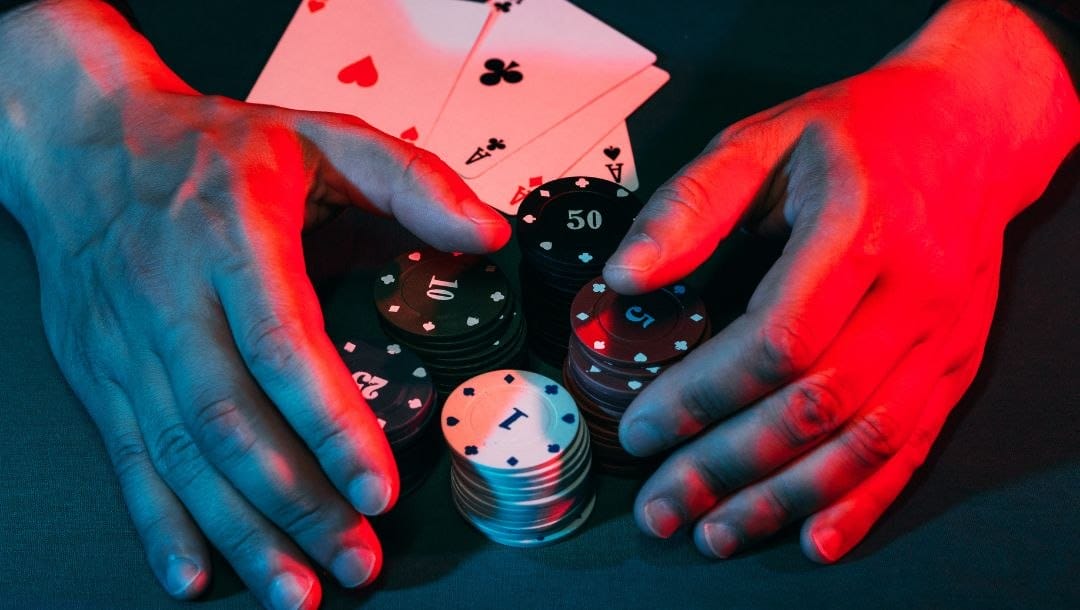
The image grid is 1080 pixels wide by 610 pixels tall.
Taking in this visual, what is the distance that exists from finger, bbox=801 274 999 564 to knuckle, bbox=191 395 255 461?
94cm

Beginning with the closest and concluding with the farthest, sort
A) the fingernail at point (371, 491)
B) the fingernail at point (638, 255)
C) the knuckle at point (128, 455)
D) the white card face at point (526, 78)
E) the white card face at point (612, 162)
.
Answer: the fingernail at point (371, 491), the fingernail at point (638, 255), the knuckle at point (128, 455), the white card face at point (612, 162), the white card face at point (526, 78)

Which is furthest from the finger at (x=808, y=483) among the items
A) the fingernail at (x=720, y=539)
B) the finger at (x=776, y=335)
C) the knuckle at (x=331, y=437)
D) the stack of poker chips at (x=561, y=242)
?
the knuckle at (x=331, y=437)

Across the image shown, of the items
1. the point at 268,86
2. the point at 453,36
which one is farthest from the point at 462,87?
the point at 268,86

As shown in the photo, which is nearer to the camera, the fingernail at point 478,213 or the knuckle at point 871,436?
the knuckle at point 871,436

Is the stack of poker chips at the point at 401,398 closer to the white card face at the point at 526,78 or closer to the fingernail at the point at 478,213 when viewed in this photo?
the fingernail at the point at 478,213

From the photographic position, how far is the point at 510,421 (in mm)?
1798

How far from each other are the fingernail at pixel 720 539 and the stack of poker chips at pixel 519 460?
217 mm

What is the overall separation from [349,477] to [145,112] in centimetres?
98

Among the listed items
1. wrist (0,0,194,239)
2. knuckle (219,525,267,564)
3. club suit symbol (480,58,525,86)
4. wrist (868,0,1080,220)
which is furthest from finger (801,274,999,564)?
wrist (0,0,194,239)

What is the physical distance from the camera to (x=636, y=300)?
6.28 ft

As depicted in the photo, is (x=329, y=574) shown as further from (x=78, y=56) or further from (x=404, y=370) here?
(x=78, y=56)

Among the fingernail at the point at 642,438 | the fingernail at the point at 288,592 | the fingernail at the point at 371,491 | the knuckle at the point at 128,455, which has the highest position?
the fingernail at the point at 642,438

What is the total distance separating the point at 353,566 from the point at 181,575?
0.96ft

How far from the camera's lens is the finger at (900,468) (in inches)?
68.9
